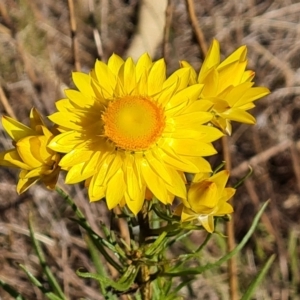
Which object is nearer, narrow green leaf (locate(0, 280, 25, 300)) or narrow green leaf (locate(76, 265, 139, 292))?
narrow green leaf (locate(76, 265, 139, 292))

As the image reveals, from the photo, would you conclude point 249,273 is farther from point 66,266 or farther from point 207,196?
point 207,196

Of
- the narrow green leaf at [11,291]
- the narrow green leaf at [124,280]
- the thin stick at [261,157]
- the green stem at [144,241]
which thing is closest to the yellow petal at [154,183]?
the green stem at [144,241]

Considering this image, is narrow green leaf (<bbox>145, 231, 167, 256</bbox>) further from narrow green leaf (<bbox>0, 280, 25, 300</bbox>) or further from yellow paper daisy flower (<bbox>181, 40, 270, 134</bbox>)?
narrow green leaf (<bbox>0, 280, 25, 300</bbox>)

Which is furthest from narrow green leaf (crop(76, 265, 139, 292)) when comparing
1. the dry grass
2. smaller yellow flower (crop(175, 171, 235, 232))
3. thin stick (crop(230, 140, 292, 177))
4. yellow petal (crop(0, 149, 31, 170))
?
thin stick (crop(230, 140, 292, 177))

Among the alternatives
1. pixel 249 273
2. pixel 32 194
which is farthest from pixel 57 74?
pixel 249 273

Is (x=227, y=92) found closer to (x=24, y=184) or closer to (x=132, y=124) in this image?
(x=132, y=124)

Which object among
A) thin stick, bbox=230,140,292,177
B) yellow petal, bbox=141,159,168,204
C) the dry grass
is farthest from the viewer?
thin stick, bbox=230,140,292,177

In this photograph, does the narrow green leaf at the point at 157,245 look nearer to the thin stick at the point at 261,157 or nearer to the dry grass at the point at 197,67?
the dry grass at the point at 197,67

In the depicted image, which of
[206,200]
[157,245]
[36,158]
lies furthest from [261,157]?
[36,158]
